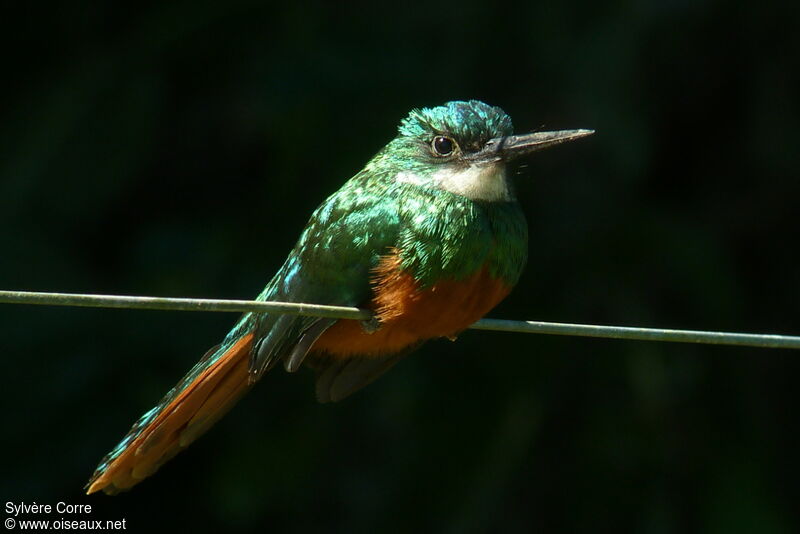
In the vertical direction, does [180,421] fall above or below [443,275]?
below

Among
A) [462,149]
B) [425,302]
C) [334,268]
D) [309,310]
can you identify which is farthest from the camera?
[462,149]

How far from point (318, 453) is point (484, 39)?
5.24ft

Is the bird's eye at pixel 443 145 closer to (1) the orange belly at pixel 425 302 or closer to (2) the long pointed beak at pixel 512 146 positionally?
(2) the long pointed beak at pixel 512 146

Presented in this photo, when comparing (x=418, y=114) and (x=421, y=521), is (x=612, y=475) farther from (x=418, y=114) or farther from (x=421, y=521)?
(x=418, y=114)

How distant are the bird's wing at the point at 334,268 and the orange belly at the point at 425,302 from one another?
0.06 metres

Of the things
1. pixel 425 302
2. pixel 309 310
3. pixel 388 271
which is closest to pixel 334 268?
pixel 388 271

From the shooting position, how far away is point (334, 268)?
9.11ft

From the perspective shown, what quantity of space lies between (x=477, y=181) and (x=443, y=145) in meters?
0.18

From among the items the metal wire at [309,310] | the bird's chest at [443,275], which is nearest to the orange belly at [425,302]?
the bird's chest at [443,275]

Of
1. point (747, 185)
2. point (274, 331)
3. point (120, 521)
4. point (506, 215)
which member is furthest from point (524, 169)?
point (120, 521)

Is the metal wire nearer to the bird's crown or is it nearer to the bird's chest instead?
the bird's chest

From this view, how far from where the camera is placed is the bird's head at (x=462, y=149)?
280 cm

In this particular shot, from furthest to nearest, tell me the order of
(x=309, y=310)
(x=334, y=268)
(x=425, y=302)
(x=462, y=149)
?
(x=462, y=149) → (x=334, y=268) → (x=425, y=302) → (x=309, y=310)

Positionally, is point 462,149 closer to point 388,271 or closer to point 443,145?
point 443,145
